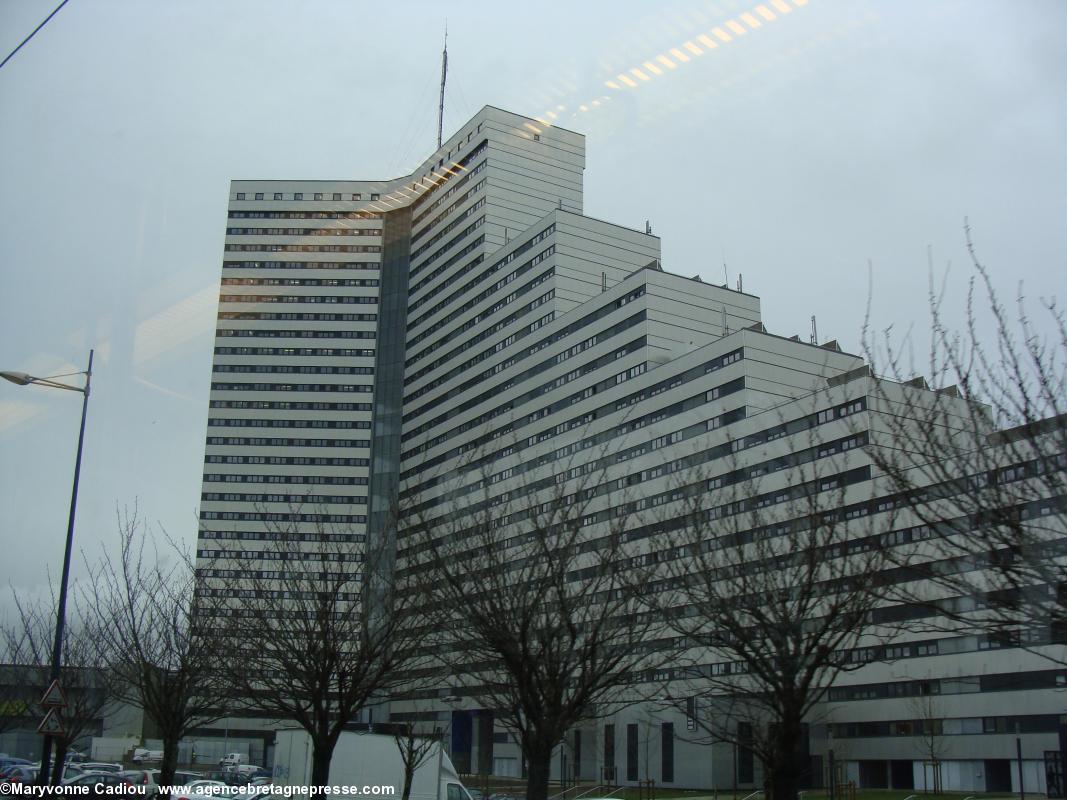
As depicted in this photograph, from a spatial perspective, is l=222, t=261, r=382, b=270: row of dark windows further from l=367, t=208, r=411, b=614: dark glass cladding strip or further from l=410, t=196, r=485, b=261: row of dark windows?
l=410, t=196, r=485, b=261: row of dark windows

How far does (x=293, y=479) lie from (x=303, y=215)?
121 feet

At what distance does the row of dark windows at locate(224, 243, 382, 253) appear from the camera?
137 metres

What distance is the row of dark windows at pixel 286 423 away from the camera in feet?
429

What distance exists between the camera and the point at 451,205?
12331 cm

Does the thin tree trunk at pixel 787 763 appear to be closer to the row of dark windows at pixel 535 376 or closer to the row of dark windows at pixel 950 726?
the row of dark windows at pixel 950 726

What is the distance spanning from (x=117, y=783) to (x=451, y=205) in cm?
9572

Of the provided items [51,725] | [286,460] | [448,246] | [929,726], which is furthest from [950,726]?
[286,460]

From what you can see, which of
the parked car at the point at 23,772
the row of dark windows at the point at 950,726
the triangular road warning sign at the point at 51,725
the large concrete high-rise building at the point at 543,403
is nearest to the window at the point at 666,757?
the large concrete high-rise building at the point at 543,403

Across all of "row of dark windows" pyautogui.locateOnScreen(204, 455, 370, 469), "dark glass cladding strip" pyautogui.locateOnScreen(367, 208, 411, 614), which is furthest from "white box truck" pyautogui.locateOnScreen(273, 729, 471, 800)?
"row of dark windows" pyautogui.locateOnScreen(204, 455, 370, 469)

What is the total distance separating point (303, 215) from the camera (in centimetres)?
13838

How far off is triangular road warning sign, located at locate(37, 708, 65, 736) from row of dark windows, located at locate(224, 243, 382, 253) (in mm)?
120218

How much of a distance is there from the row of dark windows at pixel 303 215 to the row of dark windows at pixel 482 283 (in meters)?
16.8

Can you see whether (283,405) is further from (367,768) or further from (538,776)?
(538,776)

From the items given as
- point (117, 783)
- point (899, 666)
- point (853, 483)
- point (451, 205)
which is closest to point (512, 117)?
point (451, 205)
